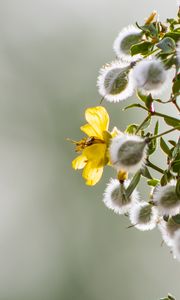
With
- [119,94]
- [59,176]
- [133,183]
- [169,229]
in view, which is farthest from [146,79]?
[59,176]

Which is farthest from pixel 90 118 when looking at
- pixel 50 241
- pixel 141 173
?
pixel 50 241

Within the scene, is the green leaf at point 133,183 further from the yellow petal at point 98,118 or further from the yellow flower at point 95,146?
the yellow petal at point 98,118

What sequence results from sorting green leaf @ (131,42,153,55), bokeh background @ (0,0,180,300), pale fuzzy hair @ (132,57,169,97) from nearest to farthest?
pale fuzzy hair @ (132,57,169,97)
green leaf @ (131,42,153,55)
bokeh background @ (0,0,180,300)

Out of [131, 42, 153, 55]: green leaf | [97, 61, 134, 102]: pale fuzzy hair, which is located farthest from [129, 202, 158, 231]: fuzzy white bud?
[131, 42, 153, 55]: green leaf

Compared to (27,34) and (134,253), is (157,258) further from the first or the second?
(27,34)

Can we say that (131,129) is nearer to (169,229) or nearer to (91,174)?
(91,174)

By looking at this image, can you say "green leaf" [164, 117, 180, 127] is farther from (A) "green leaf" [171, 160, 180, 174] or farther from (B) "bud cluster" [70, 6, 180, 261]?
(A) "green leaf" [171, 160, 180, 174]
